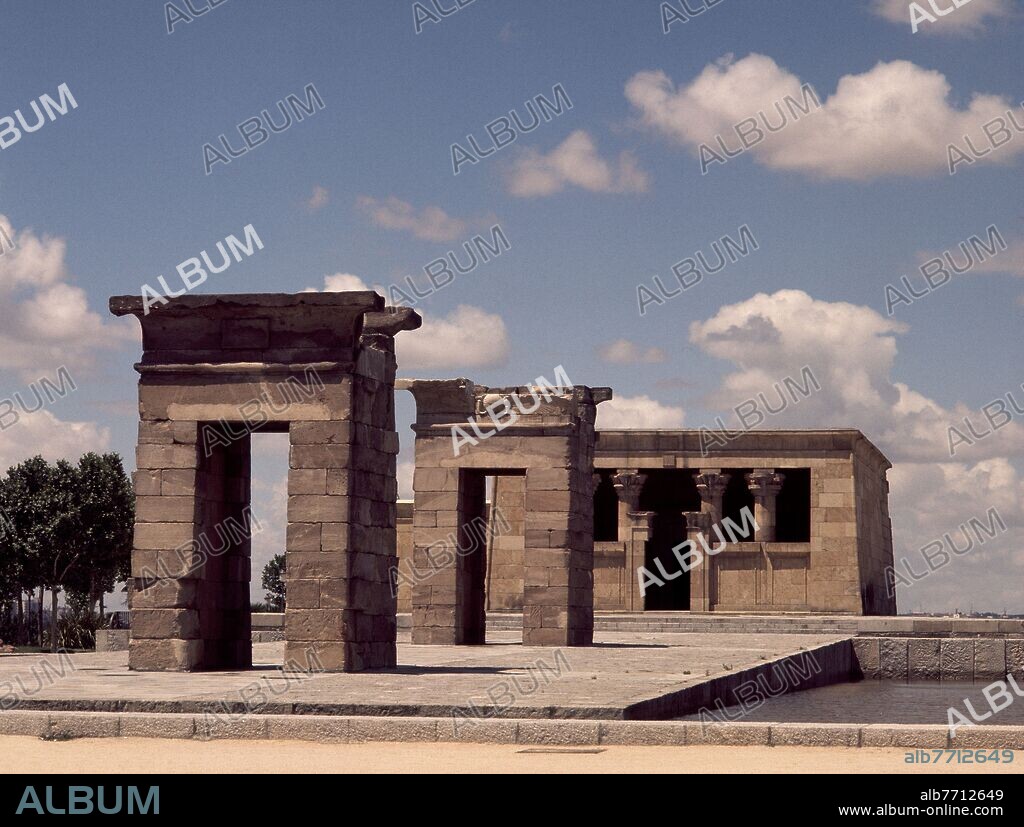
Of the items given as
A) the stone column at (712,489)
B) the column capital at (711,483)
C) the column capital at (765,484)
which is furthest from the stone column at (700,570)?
the column capital at (765,484)

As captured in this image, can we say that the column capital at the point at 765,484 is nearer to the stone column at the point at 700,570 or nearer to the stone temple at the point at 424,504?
the stone temple at the point at 424,504

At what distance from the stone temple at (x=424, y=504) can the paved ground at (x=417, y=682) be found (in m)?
1.01

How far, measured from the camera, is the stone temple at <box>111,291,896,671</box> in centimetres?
1741

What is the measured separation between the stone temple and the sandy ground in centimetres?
544

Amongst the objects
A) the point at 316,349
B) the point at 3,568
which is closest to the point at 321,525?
the point at 316,349

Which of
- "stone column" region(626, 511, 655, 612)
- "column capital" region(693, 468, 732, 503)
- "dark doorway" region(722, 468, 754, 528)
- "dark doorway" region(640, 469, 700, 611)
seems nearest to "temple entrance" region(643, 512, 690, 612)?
"dark doorway" region(640, 469, 700, 611)

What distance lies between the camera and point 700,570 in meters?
40.8

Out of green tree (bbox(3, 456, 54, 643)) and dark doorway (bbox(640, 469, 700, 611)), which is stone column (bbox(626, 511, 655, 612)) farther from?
green tree (bbox(3, 456, 54, 643))

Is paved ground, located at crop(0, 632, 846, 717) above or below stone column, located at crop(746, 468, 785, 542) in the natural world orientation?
below

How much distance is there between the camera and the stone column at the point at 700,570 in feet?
133

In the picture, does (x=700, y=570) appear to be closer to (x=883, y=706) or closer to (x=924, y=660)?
(x=924, y=660)

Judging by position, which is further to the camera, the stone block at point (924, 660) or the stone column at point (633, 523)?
→ the stone column at point (633, 523)
